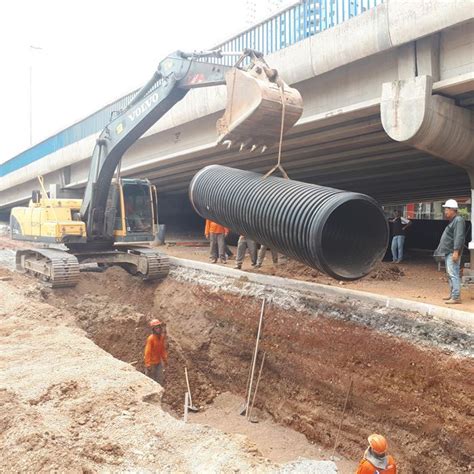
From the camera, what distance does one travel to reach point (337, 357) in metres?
6.73

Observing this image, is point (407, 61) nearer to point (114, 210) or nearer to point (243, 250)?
point (243, 250)

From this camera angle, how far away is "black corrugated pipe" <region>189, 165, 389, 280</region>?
4.88 metres

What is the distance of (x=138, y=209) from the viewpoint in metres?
10.9

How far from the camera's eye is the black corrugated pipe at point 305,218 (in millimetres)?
4879

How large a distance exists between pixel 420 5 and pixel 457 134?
7.28 ft

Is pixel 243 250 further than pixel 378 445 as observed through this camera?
Yes

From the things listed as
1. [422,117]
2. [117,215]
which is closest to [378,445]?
[422,117]

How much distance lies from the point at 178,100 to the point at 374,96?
3553 millimetres

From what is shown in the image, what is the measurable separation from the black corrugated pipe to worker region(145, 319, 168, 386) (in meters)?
2.15

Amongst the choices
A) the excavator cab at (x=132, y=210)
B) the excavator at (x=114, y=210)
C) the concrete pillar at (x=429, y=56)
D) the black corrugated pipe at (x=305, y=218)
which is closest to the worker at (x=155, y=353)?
the black corrugated pipe at (x=305, y=218)

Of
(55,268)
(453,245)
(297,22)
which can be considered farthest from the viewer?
(55,268)

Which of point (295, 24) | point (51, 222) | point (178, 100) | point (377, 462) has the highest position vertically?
point (295, 24)

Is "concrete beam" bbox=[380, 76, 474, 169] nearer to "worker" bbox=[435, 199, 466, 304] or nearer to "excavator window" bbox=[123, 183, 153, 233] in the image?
"worker" bbox=[435, 199, 466, 304]

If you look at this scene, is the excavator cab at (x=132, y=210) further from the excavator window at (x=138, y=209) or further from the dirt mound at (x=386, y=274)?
the dirt mound at (x=386, y=274)
